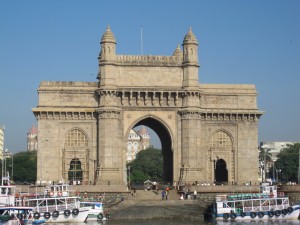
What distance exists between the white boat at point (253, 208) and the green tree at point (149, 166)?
7999 centimetres

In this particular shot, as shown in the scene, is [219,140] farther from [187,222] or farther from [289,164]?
[289,164]

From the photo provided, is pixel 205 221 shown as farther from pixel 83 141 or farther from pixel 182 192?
pixel 83 141

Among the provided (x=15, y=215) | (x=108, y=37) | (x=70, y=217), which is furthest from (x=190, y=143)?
(x=15, y=215)

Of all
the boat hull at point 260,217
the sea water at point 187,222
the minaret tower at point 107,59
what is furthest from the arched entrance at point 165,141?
the sea water at point 187,222

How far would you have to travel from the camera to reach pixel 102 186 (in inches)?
2869

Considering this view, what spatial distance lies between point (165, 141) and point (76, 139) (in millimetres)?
11083

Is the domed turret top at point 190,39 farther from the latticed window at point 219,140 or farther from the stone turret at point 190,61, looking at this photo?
the latticed window at point 219,140

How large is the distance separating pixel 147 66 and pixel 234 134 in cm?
1207

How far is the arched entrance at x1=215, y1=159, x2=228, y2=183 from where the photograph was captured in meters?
82.4

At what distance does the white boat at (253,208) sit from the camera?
6894 cm

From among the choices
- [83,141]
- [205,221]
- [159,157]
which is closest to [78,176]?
[83,141]

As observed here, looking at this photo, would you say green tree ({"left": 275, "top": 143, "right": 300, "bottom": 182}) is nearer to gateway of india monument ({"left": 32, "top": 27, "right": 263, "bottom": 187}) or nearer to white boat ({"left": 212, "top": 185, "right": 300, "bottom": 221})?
gateway of india monument ({"left": 32, "top": 27, "right": 263, "bottom": 187})

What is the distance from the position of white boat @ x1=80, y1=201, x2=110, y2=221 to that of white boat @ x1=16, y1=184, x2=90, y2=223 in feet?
2.54

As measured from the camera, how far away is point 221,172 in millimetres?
83500
